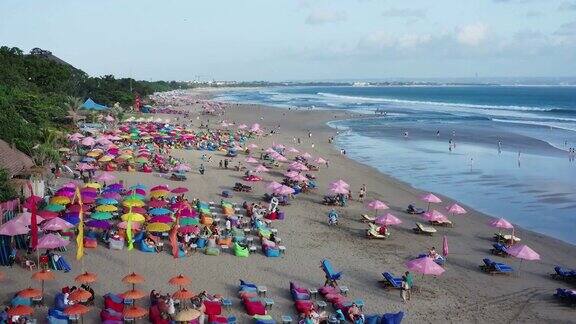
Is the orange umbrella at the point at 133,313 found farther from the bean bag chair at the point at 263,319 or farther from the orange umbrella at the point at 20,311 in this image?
the bean bag chair at the point at 263,319

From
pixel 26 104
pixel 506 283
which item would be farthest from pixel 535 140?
pixel 26 104

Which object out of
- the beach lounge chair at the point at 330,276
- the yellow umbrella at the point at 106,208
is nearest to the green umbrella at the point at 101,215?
the yellow umbrella at the point at 106,208

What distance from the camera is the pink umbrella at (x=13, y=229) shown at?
44.1 ft

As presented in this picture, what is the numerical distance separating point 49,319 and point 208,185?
13.8 m

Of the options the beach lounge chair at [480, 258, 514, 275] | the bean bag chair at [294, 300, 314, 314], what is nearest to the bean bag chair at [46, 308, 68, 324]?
the bean bag chair at [294, 300, 314, 314]

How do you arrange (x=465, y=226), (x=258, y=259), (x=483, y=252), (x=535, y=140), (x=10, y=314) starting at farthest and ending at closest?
(x=535, y=140)
(x=465, y=226)
(x=483, y=252)
(x=258, y=259)
(x=10, y=314)

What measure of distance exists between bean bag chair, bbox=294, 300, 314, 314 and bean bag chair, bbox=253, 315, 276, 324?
30.2 inches

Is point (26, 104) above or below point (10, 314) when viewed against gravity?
above

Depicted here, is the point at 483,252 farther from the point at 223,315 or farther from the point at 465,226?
the point at 223,315

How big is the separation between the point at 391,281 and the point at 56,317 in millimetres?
8115

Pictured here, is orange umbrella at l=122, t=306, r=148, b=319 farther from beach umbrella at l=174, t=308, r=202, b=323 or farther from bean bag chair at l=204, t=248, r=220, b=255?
bean bag chair at l=204, t=248, r=220, b=255

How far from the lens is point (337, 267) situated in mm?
14922

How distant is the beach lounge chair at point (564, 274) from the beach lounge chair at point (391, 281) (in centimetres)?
486

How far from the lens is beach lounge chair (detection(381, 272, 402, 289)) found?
13.3m
